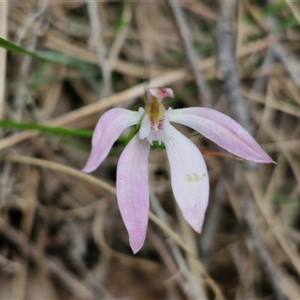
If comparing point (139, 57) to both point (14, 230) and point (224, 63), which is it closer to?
point (224, 63)

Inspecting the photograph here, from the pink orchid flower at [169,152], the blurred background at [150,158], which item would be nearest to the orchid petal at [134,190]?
the pink orchid flower at [169,152]

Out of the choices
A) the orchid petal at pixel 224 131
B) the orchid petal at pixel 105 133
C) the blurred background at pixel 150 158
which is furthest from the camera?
the blurred background at pixel 150 158

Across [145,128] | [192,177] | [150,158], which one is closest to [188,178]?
[192,177]

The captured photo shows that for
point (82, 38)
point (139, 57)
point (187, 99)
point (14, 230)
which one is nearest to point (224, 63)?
point (187, 99)

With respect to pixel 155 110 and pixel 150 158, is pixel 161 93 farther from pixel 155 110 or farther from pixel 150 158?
pixel 150 158

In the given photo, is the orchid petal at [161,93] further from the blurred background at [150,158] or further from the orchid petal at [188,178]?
the blurred background at [150,158]
